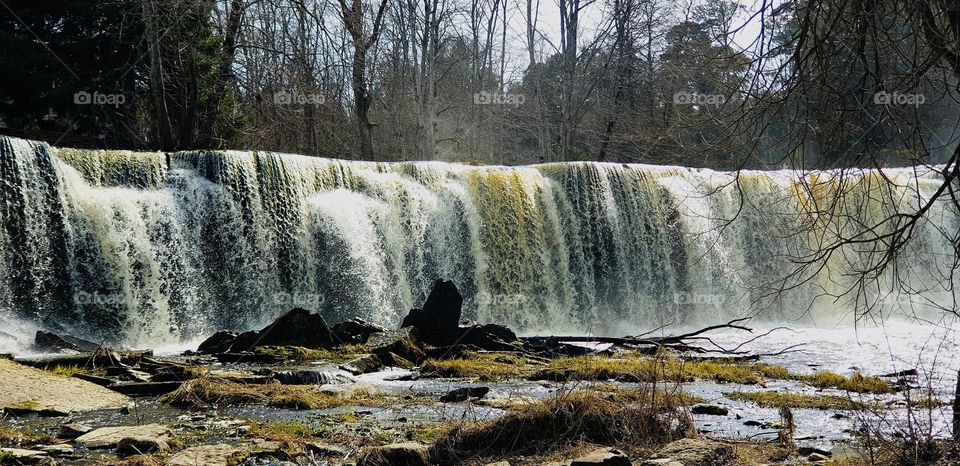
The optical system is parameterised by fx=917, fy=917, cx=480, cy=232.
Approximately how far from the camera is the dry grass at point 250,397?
8.26m

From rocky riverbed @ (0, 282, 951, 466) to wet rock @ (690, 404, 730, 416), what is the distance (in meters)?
0.02

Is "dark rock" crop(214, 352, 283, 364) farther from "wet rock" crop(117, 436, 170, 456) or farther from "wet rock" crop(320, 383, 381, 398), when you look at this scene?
"wet rock" crop(117, 436, 170, 456)

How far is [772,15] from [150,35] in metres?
17.2

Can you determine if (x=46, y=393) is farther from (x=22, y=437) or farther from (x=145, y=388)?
(x=22, y=437)

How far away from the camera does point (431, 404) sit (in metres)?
8.30

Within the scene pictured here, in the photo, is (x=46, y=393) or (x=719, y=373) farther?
(x=719, y=373)

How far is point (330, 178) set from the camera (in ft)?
59.6

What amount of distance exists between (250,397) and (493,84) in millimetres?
37075

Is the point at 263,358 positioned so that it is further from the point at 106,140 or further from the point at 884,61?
the point at 106,140

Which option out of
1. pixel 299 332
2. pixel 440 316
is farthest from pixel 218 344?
pixel 440 316

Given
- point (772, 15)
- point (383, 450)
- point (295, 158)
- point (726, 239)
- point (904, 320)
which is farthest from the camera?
point (726, 239)

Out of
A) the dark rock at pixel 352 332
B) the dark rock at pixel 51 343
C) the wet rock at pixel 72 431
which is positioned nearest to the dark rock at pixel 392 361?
the dark rock at pixel 352 332

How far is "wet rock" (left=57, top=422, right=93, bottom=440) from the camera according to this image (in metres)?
6.43

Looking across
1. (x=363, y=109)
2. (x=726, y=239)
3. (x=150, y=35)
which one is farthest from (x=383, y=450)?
(x=363, y=109)
